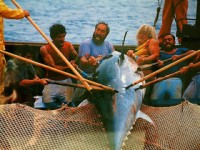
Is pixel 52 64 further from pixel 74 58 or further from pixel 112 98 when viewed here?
pixel 112 98

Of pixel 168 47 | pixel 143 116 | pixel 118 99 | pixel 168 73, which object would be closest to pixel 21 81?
pixel 118 99

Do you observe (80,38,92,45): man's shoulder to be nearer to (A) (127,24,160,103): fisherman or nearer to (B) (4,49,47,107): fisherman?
(A) (127,24,160,103): fisherman

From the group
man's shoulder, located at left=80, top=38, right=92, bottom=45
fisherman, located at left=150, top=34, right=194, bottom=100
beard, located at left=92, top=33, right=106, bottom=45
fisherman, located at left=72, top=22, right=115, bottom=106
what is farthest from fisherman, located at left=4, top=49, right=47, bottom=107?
fisherman, located at left=150, top=34, right=194, bottom=100

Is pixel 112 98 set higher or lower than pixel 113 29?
lower

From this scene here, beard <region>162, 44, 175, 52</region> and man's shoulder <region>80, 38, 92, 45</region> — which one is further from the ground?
man's shoulder <region>80, 38, 92, 45</region>

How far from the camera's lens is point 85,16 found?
6031 mm

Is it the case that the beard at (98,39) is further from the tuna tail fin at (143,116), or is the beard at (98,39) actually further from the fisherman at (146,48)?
the tuna tail fin at (143,116)

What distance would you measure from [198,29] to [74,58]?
1706 millimetres

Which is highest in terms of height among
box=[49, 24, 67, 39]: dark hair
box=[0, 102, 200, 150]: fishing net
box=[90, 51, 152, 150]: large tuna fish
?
box=[49, 24, 67, 39]: dark hair

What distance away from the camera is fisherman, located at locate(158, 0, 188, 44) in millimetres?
6211

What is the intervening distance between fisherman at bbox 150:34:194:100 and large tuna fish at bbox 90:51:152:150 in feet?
2.54

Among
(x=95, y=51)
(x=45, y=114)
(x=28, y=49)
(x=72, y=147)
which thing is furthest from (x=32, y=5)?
(x=72, y=147)

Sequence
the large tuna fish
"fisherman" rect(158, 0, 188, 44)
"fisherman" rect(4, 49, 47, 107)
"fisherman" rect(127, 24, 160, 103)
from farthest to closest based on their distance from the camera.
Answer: "fisherman" rect(158, 0, 188, 44)
"fisherman" rect(127, 24, 160, 103)
"fisherman" rect(4, 49, 47, 107)
the large tuna fish

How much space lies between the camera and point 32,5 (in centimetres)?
591
